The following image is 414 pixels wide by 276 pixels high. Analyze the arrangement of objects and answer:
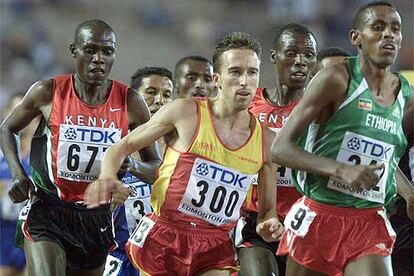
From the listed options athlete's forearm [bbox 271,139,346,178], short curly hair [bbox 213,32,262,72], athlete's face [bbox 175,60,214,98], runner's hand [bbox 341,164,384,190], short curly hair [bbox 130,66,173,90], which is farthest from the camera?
short curly hair [bbox 130,66,173,90]

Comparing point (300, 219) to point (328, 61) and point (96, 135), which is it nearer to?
point (96, 135)

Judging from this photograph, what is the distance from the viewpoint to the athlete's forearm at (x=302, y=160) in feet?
17.3

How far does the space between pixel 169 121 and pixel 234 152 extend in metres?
0.43

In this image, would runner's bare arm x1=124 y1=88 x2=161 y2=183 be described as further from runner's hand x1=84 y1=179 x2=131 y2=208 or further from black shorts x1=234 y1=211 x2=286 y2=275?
runner's hand x1=84 y1=179 x2=131 y2=208

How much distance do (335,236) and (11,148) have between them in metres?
2.39

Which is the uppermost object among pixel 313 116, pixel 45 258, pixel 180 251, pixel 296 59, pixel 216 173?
pixel 296 59

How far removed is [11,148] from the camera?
6.84 meters

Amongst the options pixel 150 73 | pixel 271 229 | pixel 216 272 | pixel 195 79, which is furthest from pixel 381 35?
pixel 150 73

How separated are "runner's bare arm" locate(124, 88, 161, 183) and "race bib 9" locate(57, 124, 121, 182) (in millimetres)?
229

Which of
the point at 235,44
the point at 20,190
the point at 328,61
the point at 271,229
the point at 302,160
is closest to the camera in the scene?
the point at 302,160

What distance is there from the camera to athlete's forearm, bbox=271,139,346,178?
526 cm

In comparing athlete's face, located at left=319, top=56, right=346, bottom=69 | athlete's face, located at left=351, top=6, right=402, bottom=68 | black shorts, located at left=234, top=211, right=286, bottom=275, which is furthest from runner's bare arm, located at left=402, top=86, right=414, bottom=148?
athlete's face, located at left=319, top=56, right=346, bottom=69

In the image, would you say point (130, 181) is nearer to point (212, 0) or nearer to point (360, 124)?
point (360, 124)

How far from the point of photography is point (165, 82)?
8.59 metres
